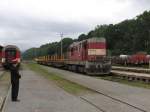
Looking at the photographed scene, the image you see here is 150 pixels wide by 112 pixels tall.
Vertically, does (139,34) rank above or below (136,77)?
above

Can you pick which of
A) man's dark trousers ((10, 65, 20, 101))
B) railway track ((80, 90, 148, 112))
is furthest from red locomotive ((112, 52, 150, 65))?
man's dark trousers ((10, 65, 20, 101))

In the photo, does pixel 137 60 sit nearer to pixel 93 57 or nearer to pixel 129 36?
pixel 93 57

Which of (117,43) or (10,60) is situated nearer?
(10,60)

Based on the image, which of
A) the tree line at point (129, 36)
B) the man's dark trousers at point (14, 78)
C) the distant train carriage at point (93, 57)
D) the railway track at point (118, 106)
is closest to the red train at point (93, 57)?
the distant train carriage at point (93, 57)

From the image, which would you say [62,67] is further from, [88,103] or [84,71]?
[88,103]

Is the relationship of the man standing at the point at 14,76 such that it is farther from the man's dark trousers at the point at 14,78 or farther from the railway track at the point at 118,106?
the railway track at the point at 118,106

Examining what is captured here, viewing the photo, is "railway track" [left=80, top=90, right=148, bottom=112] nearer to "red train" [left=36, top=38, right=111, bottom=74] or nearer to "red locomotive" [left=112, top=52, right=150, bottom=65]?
"red train" [left=36, top=38, right=111, bottom=74]

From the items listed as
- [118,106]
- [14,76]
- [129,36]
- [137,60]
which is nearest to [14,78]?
[14,76]

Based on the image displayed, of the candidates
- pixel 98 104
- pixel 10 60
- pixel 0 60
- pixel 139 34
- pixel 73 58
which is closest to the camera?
pixel 98 104

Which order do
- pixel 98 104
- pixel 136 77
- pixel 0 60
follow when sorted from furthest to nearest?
1. pixel 0 60
2. pixel 136 77
3. pixel 98 104

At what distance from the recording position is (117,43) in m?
146

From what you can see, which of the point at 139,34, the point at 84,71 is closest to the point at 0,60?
the point at 84,71

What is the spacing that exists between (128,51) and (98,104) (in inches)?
4670

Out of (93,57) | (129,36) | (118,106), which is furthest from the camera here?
(129,36)
